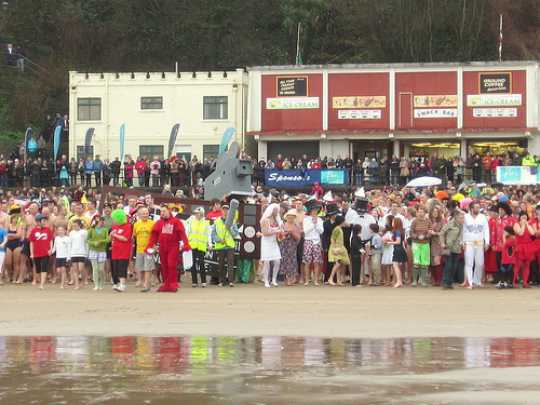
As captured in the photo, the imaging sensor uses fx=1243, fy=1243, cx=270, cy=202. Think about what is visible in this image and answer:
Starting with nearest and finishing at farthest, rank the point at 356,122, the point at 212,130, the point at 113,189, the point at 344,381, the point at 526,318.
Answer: the point at 344,381 < the point at 526,318 < the point at 113,189 < the point at 356,122 < the point at 212,130

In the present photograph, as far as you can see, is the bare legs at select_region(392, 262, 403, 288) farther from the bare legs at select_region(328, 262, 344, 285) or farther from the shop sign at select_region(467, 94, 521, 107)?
the shop sign at select_region(467, 94, 521, 107)

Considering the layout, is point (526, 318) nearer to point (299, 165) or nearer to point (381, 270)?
Answer: point (381, 270)

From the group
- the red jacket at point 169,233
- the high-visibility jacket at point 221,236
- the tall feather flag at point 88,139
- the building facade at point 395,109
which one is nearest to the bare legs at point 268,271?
the high-visibility jacket at point 221,236

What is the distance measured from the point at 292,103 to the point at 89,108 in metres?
11.1

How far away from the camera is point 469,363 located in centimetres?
1435

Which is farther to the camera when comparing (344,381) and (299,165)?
(299,165)

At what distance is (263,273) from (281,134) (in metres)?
33.1

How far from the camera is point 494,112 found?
57562 millimetres

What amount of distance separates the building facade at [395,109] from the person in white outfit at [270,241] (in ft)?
108

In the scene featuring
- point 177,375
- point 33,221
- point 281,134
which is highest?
point 281,134

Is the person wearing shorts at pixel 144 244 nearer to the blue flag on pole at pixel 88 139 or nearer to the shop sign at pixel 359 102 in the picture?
the blue flag on pole at pixel 88 139

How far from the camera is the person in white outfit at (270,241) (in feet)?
83.5

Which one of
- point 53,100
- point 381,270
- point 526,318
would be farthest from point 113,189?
point 53,100

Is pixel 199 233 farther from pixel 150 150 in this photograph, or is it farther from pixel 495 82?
pixel 150 150
